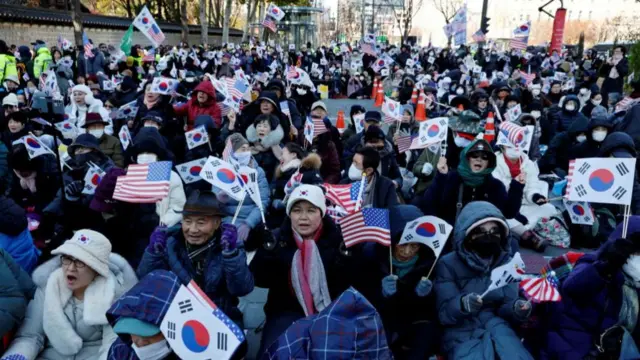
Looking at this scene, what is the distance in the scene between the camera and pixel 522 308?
11.0 ft

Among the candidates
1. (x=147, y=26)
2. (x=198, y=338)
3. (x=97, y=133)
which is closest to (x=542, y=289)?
(x=198, y=338)

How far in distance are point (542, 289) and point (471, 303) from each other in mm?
446

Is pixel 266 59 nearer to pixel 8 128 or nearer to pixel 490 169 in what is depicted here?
pixel 8 128

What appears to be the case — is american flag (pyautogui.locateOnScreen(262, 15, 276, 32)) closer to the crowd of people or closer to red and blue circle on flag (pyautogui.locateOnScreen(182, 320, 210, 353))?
the crowd of people

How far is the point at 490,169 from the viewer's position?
4.92 meters

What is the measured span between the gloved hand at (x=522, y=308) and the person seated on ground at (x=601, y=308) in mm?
236

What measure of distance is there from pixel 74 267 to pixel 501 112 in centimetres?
876

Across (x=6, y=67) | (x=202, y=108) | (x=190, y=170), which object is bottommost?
(x=190, y=170)

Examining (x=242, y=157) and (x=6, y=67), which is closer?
(x=242, y=157)

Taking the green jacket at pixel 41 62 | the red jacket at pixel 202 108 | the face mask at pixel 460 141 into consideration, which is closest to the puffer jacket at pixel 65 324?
the face mask at pixel 460 141

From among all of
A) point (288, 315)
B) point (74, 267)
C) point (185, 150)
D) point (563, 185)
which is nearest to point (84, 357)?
point (74, 267)

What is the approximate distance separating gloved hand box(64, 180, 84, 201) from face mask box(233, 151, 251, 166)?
162 cm

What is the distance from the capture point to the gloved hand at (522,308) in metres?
3.34

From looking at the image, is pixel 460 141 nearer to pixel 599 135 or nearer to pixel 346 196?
pixel 599 135
